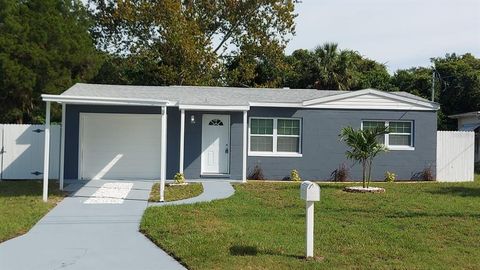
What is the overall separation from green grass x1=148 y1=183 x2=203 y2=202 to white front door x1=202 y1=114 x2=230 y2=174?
6.58 feet

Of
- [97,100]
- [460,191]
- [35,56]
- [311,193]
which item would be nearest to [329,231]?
[311,193]

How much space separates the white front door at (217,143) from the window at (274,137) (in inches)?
37.1

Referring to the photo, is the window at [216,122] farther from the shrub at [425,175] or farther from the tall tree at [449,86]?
the tall tree at [449,86]

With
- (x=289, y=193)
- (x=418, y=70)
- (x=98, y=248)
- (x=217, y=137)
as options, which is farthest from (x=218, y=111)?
(x=418, y=70)

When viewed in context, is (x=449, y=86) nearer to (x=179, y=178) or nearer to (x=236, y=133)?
(x=236, y=133)

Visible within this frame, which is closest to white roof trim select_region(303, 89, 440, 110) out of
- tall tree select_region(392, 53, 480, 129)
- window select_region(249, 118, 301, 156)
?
window select_region(249, 118, 301, 156)

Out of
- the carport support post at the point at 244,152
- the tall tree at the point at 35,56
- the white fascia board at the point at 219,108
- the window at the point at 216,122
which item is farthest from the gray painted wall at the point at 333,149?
the tall tree at the point at 35,56

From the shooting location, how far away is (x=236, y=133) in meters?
18.3

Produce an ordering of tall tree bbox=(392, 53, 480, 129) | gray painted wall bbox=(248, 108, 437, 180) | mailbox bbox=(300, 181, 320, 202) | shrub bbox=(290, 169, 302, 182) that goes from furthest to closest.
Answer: tall tree bbox=(392, 53, 480, 129) < gray painted wall bbox=(248, 108, 437, 180) < shrub bbox=(290, 169, 302, 182) < mailbox bbox=(300, 181, 320, 202)

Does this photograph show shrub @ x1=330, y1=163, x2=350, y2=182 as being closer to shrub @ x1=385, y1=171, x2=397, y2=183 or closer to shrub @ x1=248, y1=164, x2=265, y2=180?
shrub @ x1=385, y1=171, x2=397, y2=183

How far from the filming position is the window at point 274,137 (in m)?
19.0

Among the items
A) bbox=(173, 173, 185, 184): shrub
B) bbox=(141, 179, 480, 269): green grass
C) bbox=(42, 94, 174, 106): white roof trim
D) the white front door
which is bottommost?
bbox=(141, 179, 480, 269): green grass

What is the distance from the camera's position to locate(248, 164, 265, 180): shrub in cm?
1873

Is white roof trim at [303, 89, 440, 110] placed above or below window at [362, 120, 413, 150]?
above
